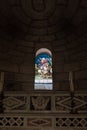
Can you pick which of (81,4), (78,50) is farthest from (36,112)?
(81,4)

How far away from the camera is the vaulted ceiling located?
412 inches

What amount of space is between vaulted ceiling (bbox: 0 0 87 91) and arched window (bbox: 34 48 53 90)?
34cm

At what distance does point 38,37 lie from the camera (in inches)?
433

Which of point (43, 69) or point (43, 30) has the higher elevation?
point (43, 30)

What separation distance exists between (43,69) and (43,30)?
4.02 feet

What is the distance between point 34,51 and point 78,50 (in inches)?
53.9

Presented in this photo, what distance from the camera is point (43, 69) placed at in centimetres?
1098

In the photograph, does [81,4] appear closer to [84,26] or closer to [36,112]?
[84,26]

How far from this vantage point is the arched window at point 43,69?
10516mm

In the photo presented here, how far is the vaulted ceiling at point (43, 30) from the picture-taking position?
10461mm

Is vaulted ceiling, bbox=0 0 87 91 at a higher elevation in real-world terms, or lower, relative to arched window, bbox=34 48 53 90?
higher

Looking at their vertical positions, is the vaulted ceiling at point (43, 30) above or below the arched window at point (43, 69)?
above

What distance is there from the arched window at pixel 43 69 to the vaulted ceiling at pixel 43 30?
337mm

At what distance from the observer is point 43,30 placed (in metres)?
11.0
